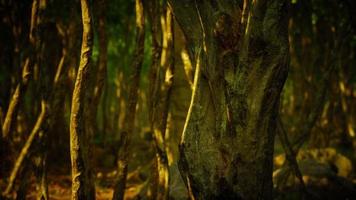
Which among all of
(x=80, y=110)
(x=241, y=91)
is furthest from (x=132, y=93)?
(x=241, y=91)

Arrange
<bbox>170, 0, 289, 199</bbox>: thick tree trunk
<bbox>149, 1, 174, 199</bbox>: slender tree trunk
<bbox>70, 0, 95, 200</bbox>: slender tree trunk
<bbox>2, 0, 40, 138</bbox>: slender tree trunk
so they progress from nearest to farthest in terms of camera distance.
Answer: <bbox>170, 0, 289, 199</bbox>: thick tree trunk → <bbox>70, 0, 95, 200</bbox>: slender tree trunk → <bbox>149, 1, 174, 199</bbox>: slender tree trunk → <bbox>2, 0, 40, 138</bbox>: slender tree trunk

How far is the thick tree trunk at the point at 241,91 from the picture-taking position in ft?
13.3

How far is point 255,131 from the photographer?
4105mm

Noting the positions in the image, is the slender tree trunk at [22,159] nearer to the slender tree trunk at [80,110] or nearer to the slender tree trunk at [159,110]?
the slender tree trunk at [159,110]

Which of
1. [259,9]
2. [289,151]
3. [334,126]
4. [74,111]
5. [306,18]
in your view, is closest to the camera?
[259,9]

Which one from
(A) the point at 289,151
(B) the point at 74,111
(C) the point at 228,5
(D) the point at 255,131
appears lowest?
(A) the point at 289,151

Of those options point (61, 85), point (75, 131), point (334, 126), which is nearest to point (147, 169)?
point (61, 85)

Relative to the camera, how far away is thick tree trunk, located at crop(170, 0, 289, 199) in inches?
160

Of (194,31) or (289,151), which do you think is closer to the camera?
(194,31)

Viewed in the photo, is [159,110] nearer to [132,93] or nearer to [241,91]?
[132,93]

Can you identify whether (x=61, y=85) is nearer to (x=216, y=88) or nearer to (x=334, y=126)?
(x=216, y=88)

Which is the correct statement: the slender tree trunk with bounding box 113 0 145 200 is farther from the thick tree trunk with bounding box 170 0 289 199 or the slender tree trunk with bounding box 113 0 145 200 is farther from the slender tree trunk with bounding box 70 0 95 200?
the thick tree trunk with bounding box 170 0 289 199

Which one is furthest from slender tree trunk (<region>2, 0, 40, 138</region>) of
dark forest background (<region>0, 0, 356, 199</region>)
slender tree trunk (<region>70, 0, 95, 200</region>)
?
slender tree trunk (<region>70, 0, 95, 200</region>)

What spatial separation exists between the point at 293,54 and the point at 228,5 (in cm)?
1162
